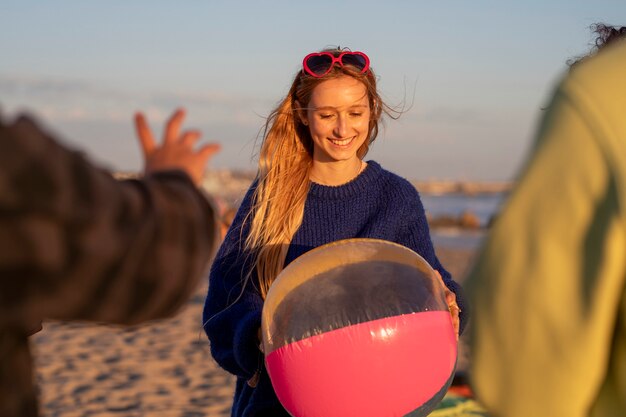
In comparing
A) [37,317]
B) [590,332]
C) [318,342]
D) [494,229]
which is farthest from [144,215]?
[318,342]

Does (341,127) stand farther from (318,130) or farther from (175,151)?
(175,151)

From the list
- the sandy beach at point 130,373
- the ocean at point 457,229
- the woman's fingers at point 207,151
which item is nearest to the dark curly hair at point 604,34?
the woman's fingers at point 207,151

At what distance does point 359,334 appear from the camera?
323 centimetres

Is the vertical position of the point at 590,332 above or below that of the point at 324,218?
above

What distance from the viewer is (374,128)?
15.0ft

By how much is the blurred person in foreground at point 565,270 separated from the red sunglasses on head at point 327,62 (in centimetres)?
304

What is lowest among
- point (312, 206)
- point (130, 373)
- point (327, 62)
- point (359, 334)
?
point (130, 373)

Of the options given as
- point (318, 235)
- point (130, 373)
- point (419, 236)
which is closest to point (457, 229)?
point (130, 373)

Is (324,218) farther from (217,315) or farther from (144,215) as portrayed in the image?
(144,215)

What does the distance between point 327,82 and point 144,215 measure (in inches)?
103

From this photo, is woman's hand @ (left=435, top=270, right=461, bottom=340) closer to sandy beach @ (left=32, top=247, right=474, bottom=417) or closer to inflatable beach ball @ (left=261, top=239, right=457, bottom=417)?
inflatable beach ball @ (left=261, top=239, right=457, bottom=417)

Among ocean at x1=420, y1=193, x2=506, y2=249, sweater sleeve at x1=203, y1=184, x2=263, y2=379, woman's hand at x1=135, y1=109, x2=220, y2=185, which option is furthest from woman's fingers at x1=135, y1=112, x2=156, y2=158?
ocean at x1=420, y1=193, x2=506, y2=249

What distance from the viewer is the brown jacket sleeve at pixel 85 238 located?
5.19 feet

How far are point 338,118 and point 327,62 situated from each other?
1.07ft
